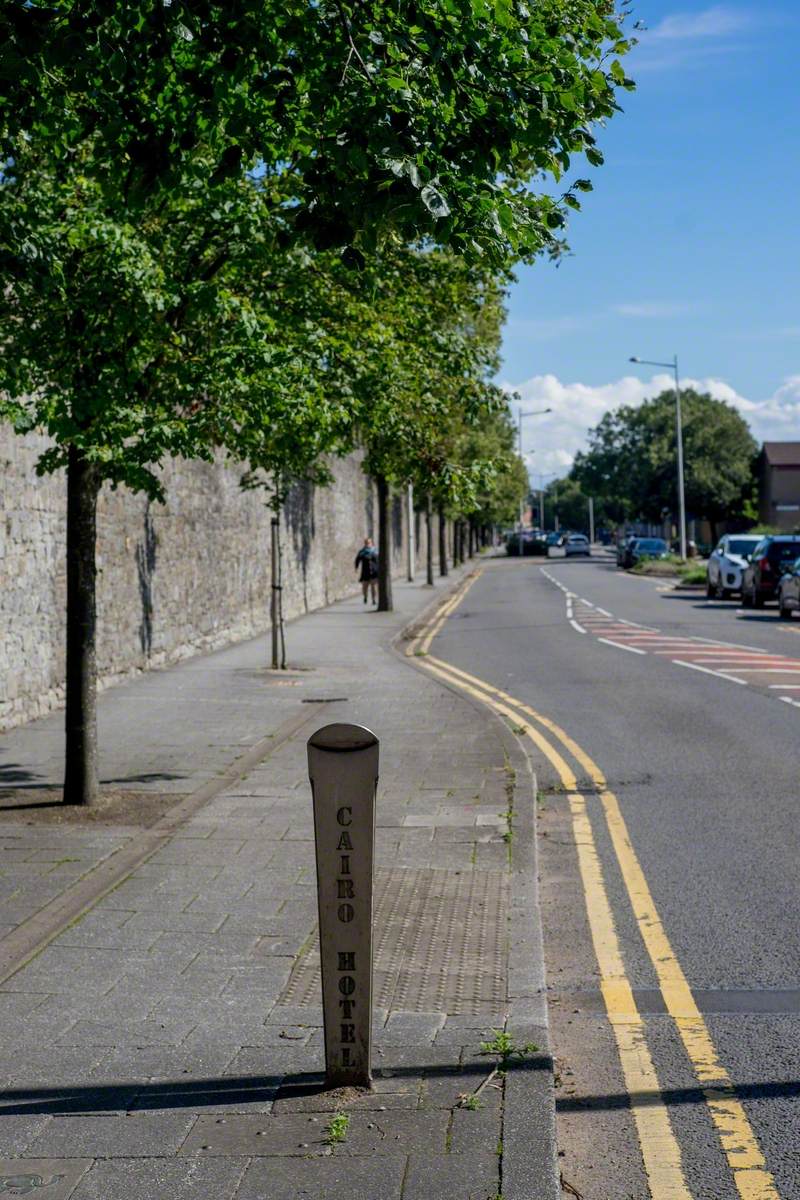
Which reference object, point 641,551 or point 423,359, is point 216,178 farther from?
point 641,551

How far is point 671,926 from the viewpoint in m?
6.94

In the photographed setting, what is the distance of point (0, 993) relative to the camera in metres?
5.70

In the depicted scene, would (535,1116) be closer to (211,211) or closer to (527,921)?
(527,921)

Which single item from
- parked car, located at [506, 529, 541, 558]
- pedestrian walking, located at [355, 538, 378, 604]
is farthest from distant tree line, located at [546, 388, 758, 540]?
pedestrian walking, located at [355, 538, 378, 604]

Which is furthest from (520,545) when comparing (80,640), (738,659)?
(80,640)

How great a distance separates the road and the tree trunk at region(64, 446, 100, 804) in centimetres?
313

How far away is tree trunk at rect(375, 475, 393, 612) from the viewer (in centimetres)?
3419

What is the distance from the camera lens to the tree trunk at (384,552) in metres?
34.2

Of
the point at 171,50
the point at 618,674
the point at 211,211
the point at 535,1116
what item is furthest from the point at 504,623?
the point at 535,1116

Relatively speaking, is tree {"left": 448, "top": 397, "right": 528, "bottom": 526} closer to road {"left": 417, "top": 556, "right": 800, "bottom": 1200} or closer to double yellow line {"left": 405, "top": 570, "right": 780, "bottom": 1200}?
road {"left": 417, "top": 556, "right": 800, "bottom": 1200}

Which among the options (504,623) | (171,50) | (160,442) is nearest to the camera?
(171,50)

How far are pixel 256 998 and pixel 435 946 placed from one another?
103cm

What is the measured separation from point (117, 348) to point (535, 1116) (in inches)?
245

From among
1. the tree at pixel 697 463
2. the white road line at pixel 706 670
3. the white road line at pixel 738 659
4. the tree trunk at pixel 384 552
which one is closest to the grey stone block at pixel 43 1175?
the white road line at pixel 706 670
